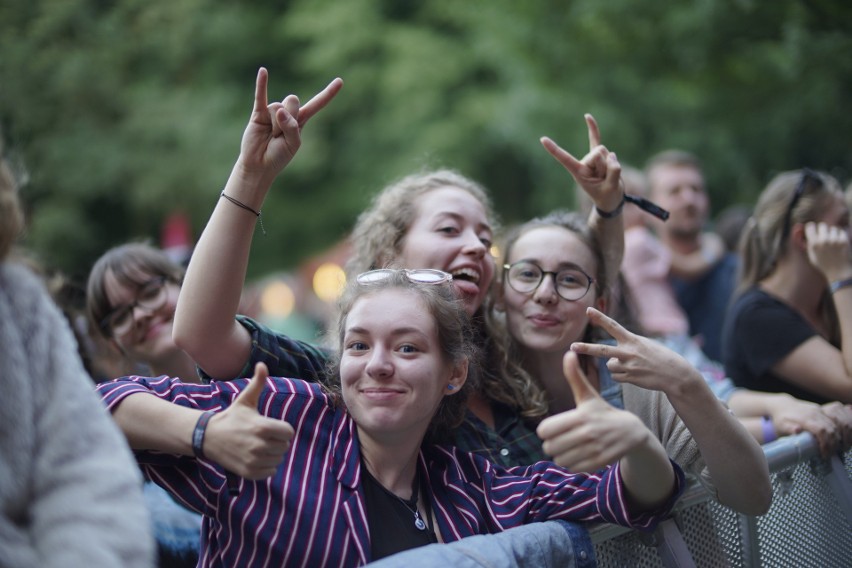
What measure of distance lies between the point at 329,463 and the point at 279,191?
54.4ft

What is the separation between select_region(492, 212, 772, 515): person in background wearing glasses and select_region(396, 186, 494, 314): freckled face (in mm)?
132

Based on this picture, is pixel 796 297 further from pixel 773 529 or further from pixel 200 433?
pixel 200 433

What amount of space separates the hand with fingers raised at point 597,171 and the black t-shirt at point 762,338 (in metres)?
1.01

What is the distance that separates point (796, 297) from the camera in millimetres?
4066

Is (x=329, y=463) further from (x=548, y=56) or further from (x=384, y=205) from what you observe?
(x=548, y=56)

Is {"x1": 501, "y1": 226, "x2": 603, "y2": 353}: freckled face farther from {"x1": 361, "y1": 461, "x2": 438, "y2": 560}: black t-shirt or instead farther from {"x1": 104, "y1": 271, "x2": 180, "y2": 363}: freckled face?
{"x1": 104, "y1": 271, "x2": 180, "y2": 363}: freckled face

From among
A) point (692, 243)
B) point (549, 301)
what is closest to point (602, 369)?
point (549, 301)

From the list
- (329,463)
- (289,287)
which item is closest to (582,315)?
(329,463)

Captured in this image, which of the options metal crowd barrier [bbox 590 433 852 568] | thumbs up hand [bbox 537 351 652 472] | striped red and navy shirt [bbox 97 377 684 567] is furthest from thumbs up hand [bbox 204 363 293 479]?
metal crowd barrier [bbox 590 433 852 568]

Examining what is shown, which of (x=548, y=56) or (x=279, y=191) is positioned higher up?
(x=548, y=56)

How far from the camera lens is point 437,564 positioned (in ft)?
6.57

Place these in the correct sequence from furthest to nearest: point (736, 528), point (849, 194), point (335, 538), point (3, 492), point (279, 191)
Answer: point (279, 191)
point (849, 194)
point (736, 528)
point (335, 538)
point (3, 492)

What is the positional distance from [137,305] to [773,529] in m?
2.74

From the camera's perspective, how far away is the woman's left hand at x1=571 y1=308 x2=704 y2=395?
7.82 feet
